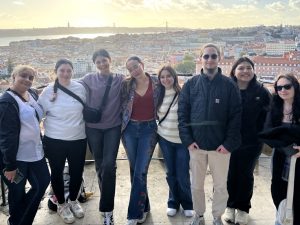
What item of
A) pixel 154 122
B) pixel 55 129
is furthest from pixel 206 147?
pixel 55 129

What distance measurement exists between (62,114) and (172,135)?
96 centimetres

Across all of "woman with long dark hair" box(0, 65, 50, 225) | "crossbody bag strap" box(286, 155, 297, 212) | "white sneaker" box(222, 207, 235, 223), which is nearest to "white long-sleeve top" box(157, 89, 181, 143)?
"white sneaker" box(222, 207, 235, 223)

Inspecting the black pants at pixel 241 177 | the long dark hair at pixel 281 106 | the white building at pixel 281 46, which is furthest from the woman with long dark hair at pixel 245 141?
the white building at pixel 281 46

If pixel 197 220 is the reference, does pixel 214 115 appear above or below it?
above

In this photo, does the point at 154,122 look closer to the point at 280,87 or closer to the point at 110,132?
the point at 110,132

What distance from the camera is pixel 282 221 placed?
2.50 m

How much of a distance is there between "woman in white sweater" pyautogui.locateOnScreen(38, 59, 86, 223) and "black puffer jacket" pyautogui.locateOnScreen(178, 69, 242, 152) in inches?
36.4

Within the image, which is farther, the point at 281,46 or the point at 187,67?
the point at 281,46

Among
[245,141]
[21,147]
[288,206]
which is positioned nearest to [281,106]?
[245,141]

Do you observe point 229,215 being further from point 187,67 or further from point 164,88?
point 187,67

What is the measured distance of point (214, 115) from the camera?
2.61 meters

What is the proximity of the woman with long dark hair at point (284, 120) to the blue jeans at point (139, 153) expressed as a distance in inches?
39.2

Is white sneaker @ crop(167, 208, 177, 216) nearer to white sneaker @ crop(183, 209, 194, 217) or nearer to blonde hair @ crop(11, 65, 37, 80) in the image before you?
white sneaker @ crop(183, 209, 194, 217)

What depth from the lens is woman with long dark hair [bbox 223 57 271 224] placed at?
274 centimetres
